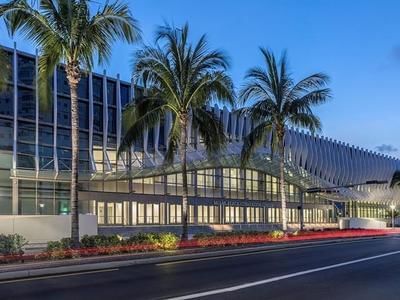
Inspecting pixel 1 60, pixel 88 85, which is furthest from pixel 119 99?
pixel 1 60

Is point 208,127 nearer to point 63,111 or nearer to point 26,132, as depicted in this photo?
point 26,132

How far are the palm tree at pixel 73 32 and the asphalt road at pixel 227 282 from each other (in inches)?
220

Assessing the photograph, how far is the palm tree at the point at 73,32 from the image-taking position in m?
20.4

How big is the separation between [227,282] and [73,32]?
10894 mm

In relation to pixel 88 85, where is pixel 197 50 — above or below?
below

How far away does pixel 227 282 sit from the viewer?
1385 cm

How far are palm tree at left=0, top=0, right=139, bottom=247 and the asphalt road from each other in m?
5.59

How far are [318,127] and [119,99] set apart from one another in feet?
92.4

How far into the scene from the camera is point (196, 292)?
1209 cm

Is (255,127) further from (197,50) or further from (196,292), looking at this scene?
(196,292)

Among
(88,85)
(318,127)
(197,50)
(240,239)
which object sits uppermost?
(88,85)

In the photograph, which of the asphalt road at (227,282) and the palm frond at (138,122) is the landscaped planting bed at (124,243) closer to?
the asphalt road at (227,282)

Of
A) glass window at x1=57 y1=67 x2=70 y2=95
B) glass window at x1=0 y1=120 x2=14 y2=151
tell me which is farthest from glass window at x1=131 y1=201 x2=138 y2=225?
glass window at x1=0 y1=120 x2=14 y2=151

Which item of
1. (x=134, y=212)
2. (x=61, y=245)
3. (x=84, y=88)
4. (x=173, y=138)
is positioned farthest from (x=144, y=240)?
(x=134, y=212)
